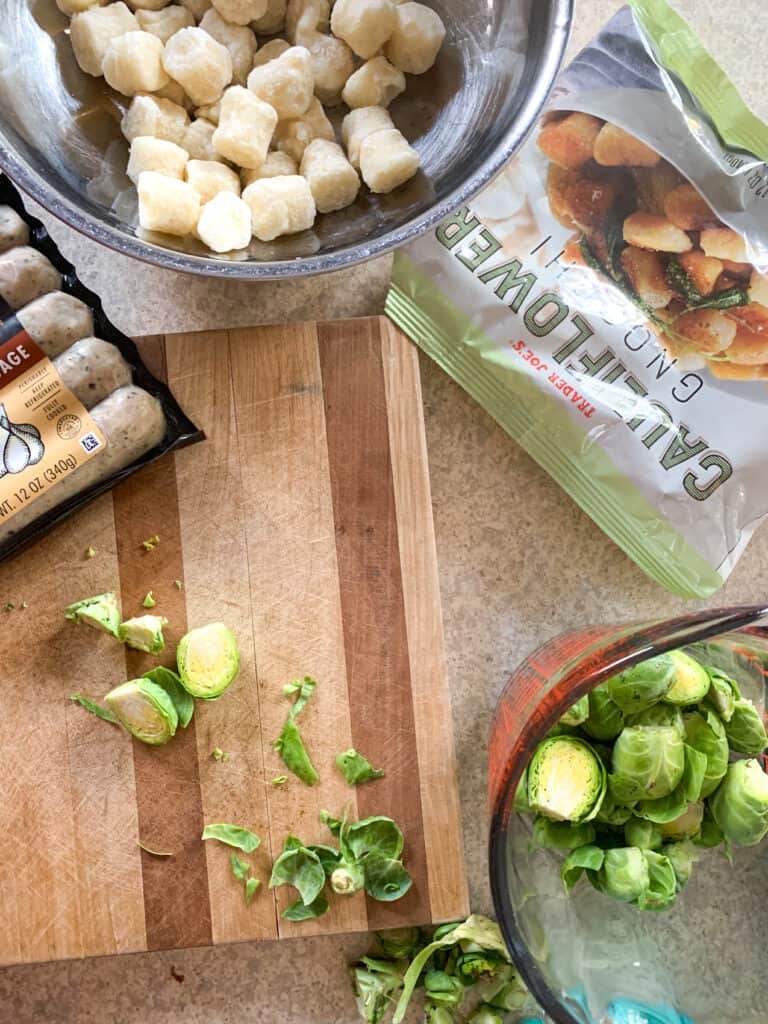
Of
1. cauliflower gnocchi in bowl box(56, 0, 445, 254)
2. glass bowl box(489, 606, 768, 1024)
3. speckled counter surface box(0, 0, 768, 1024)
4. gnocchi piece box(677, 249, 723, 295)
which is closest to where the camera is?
glass bowl box(489, 606, 768, 1024)

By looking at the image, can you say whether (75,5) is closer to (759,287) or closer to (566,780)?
(759,287)

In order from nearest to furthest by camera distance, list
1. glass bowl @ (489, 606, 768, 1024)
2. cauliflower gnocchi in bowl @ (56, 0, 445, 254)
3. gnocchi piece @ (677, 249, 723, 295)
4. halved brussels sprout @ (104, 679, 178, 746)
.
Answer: glass bowl @ (489, 606, 768, 1024) < cauliflower gnocchi in bowl @ (56, 0, 445, 254) < halved brussels sprout @ (104, 679, 178, 746) < gnocchi piece @ (677, 249, 723, 295)

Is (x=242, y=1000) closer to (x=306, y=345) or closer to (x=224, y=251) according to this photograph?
(x=306, y=345)

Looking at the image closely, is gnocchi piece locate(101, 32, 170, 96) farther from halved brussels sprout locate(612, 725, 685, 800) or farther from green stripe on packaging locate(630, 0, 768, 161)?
halved brussels sprout locate(612, 725, 685, 800)

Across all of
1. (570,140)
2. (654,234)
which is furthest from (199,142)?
(654,234)

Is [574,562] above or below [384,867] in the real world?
above

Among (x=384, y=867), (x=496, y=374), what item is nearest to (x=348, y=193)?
(x=496, y=374)

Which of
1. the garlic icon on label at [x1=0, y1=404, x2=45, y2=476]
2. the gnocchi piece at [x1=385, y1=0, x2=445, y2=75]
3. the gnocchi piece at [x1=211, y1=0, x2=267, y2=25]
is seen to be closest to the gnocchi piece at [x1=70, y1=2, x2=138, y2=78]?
the gnocchi piece at [x1=211, y1=0, x2=267, y2=25]
